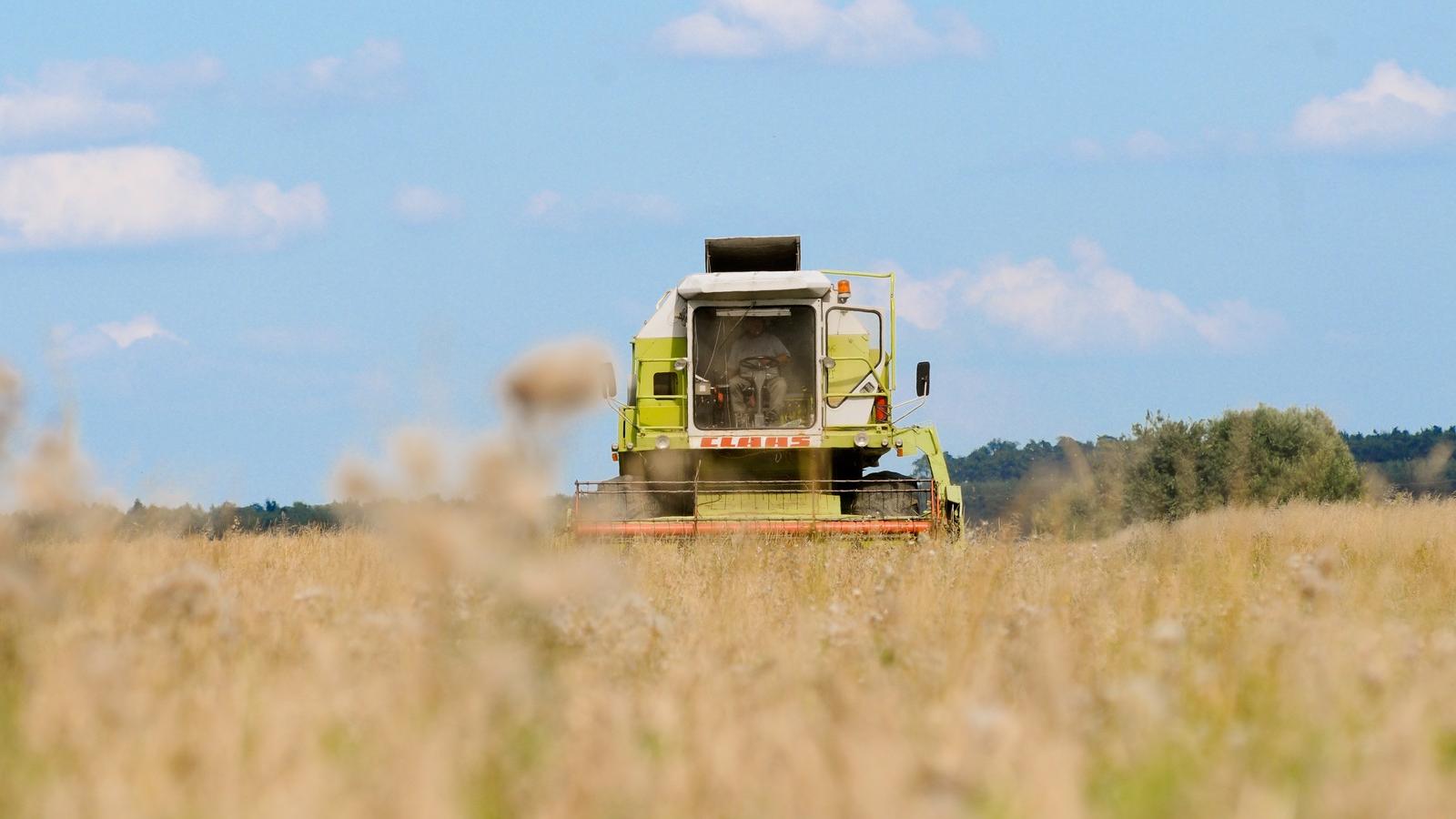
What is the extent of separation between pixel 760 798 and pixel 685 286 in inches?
513

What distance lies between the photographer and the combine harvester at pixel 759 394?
642 inches

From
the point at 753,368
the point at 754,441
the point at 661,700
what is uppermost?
the point at 753,368

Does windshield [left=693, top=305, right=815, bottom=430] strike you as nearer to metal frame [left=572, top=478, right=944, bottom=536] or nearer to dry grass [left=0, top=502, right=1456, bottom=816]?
metal frame [left=572, top=478, right=944, bottom=536]

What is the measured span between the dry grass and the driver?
29.3 feet

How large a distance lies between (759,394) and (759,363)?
33 cm

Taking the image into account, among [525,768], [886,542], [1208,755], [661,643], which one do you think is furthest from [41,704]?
[886,542]

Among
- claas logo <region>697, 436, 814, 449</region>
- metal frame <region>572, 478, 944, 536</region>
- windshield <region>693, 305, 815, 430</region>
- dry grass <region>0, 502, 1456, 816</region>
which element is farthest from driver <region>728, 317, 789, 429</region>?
dry grass <region>0, 502, 1456, 816</region>

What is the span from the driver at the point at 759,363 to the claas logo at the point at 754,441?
0.40m

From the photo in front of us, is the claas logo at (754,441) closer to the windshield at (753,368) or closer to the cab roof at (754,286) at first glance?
the windshield at (753,368)

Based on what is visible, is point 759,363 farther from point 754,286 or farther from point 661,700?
point 661,700

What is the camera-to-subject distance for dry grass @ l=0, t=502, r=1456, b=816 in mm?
3410

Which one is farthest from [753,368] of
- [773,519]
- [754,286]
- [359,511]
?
[359,511]

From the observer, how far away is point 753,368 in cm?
1683

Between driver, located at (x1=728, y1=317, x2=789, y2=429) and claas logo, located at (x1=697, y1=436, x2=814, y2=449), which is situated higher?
driver, located at (x1=728, y1=317, x2=789, y2=429)
